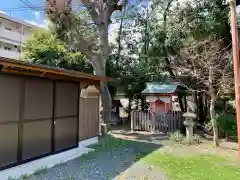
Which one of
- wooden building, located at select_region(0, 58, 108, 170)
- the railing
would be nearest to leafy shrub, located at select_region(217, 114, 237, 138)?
the railing

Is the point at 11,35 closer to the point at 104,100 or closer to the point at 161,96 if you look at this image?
the point at 104,100

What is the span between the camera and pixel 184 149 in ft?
30.1

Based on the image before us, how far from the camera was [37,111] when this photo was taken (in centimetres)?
708

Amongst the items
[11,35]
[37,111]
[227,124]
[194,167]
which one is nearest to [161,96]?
[227,124]

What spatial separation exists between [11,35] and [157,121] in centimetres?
2442

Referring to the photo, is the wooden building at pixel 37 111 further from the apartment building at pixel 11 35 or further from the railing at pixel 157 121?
the apartment building at pixel 11 35

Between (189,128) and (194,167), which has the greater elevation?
(189,128)

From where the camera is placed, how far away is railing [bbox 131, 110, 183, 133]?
12.6 m

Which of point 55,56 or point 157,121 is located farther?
point 55,56

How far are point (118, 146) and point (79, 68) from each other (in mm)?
7260

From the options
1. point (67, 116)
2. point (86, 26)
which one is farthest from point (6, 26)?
point (67, 116)

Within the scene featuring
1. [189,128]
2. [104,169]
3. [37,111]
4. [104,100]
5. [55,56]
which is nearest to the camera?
[104,169]

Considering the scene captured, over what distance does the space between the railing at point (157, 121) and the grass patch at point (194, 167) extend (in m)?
4.34

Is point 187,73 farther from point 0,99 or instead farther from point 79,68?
point 0,99
